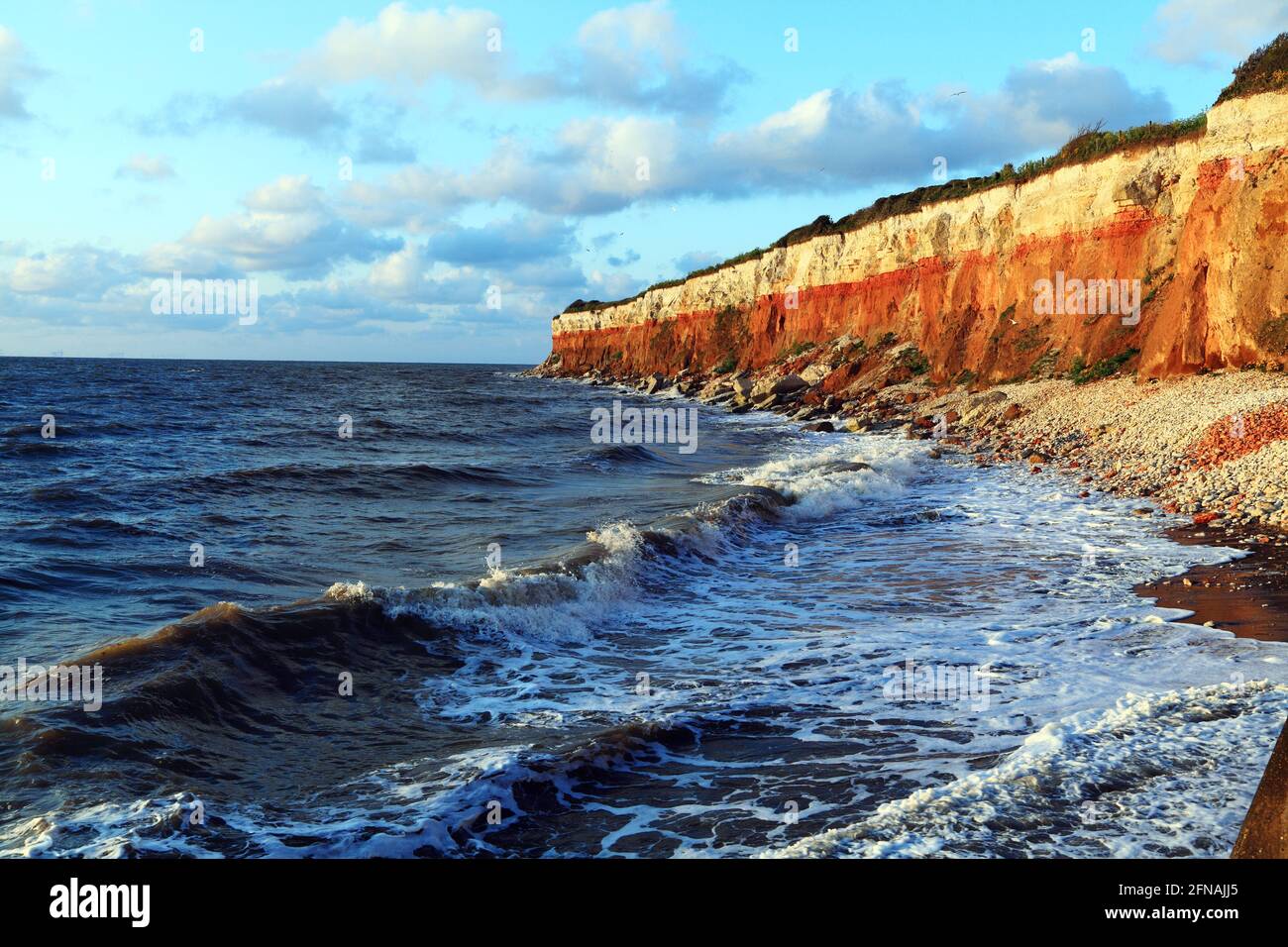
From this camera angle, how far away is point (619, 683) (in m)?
8.35

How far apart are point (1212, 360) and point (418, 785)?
23.1 metres

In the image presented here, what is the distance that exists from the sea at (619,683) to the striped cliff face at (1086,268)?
25.7ft

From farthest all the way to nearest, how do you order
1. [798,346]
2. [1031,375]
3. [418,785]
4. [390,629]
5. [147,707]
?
[798,346] → [1031,375] → [390,629] → [147,707] → [418,785]

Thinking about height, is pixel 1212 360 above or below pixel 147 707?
above

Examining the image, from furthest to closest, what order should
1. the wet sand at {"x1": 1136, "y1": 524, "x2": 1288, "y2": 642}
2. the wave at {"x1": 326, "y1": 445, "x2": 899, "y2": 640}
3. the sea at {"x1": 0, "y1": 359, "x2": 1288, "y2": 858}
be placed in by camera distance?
the wave at {"x1": 326, "y1": 445, "x2": 899, "y2": 640} → the wet sand at {"x1": 1136, "y1": 524, "x2": 1288, "y2": 642} → the sea at {"x1": 0, "y1": 359, "x2": 1288, "y2": 858}

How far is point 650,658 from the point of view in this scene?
9.14m

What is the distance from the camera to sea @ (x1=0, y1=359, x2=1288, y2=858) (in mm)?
5355

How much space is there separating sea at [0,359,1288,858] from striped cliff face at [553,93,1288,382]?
7823 mm

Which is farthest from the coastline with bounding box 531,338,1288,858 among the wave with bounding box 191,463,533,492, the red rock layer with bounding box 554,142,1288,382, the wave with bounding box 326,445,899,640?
the wave with bounding box 191,463,533,492

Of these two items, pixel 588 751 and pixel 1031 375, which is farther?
pixel 1031 375

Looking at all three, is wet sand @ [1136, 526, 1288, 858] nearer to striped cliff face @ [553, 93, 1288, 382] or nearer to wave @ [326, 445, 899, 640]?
wave @ [326, 445, 899, 640]
